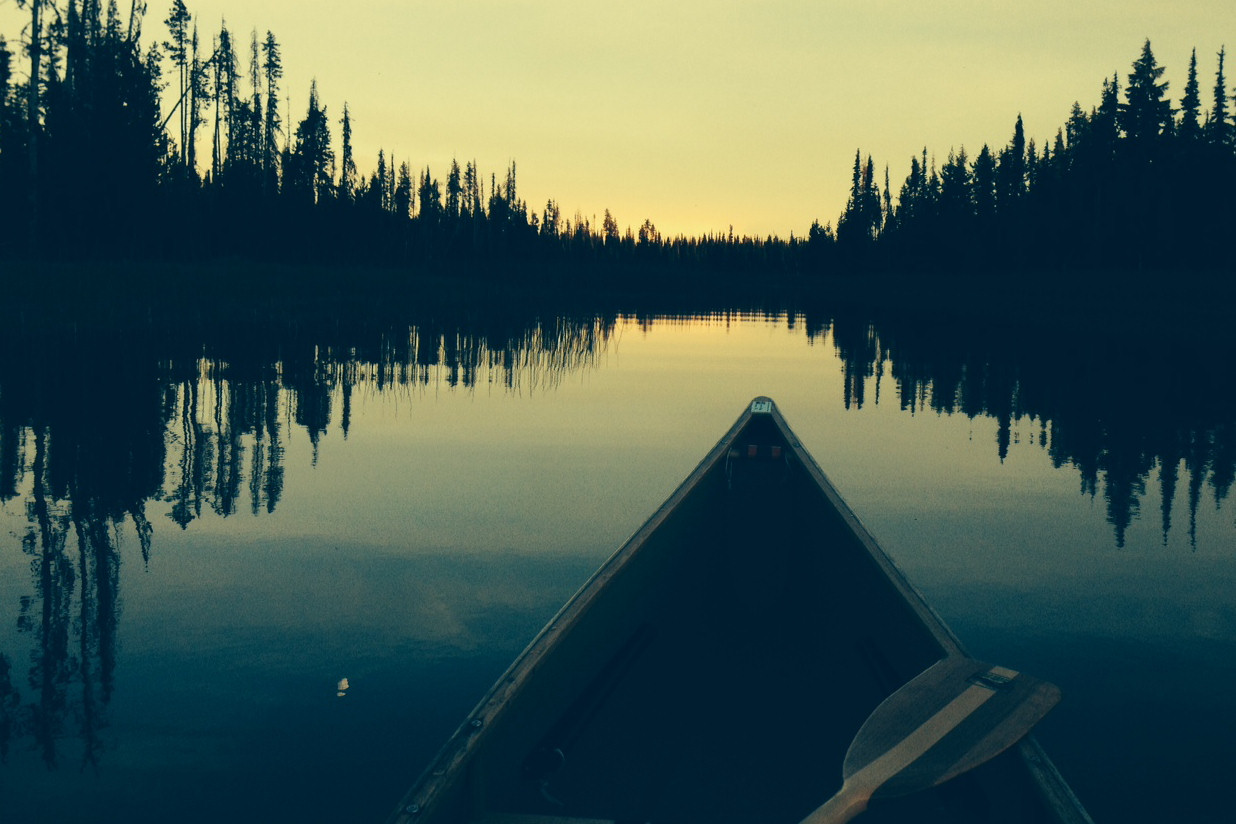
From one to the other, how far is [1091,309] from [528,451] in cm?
3610

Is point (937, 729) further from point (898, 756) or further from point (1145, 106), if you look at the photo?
point (1145, 106)

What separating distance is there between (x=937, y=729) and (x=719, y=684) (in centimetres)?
146

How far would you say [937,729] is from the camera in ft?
9.21

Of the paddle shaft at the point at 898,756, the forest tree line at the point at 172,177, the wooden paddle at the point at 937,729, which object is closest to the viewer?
the paddle shaft at the point at 898,756

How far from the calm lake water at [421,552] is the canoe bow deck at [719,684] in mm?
681

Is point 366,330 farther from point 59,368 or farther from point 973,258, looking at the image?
point 973,258

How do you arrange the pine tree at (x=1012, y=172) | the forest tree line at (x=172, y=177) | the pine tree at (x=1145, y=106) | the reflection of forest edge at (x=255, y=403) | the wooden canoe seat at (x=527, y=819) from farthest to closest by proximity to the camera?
the pine tree at (x=1012, y=172)
the pine tree at (x=1145, y=106)
the forest tree line at (x=172, y=177)
the reflection of forest edge at (x=255, y=403)
the wooden canoe seat at (x=527, y=819)

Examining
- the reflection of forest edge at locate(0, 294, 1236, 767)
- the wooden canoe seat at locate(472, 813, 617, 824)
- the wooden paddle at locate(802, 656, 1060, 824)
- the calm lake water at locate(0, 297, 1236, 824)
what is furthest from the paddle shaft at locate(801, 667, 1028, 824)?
the reflection of forest edge at locate(0, 294, 1236, 767)

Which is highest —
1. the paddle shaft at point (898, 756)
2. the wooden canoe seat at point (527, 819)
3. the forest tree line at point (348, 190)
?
the forest tree line at point (348, 190)

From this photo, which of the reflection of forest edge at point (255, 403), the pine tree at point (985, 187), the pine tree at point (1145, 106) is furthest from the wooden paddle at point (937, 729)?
the pine tree at point (985, 187)

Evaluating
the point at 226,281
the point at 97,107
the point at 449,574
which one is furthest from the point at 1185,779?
the point at 97,107

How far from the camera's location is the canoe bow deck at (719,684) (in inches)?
111

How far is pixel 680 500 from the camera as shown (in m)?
4.98

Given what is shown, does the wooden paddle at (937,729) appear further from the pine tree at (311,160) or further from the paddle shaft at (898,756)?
the pine tree at (311,160)
